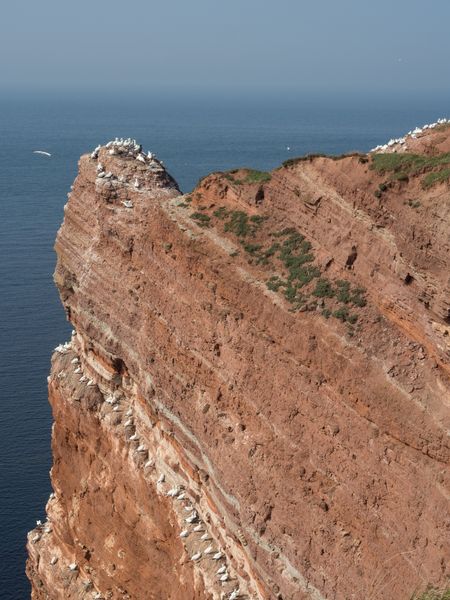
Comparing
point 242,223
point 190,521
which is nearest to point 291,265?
point 242,223

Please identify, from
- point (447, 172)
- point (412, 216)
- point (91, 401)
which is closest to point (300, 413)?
point (412, 216)

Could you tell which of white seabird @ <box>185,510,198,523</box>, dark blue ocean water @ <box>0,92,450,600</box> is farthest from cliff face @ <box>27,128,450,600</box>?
dark blue ocean water @ <box>0,92,450,600</box>

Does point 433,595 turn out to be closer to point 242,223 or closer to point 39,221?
point 242,223

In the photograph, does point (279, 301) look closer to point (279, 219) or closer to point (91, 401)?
point (279, 219)

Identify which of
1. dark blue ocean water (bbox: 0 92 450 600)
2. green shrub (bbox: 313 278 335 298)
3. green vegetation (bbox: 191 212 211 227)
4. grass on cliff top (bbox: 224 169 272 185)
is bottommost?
dark blue ocean water (bbox: 0 92 450 600)

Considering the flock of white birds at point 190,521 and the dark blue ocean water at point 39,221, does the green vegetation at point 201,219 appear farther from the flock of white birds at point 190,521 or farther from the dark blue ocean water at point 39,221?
the dark blue ocean water at point 39,221

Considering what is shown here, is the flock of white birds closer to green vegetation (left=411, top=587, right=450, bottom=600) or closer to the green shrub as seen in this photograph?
green vegetation (left=411, top=587, right=450, bottom=600)

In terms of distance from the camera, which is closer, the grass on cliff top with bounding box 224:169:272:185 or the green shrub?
the green shrub

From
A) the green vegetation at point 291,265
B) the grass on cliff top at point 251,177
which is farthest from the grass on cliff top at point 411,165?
the grass on cliff top at point 251,177
